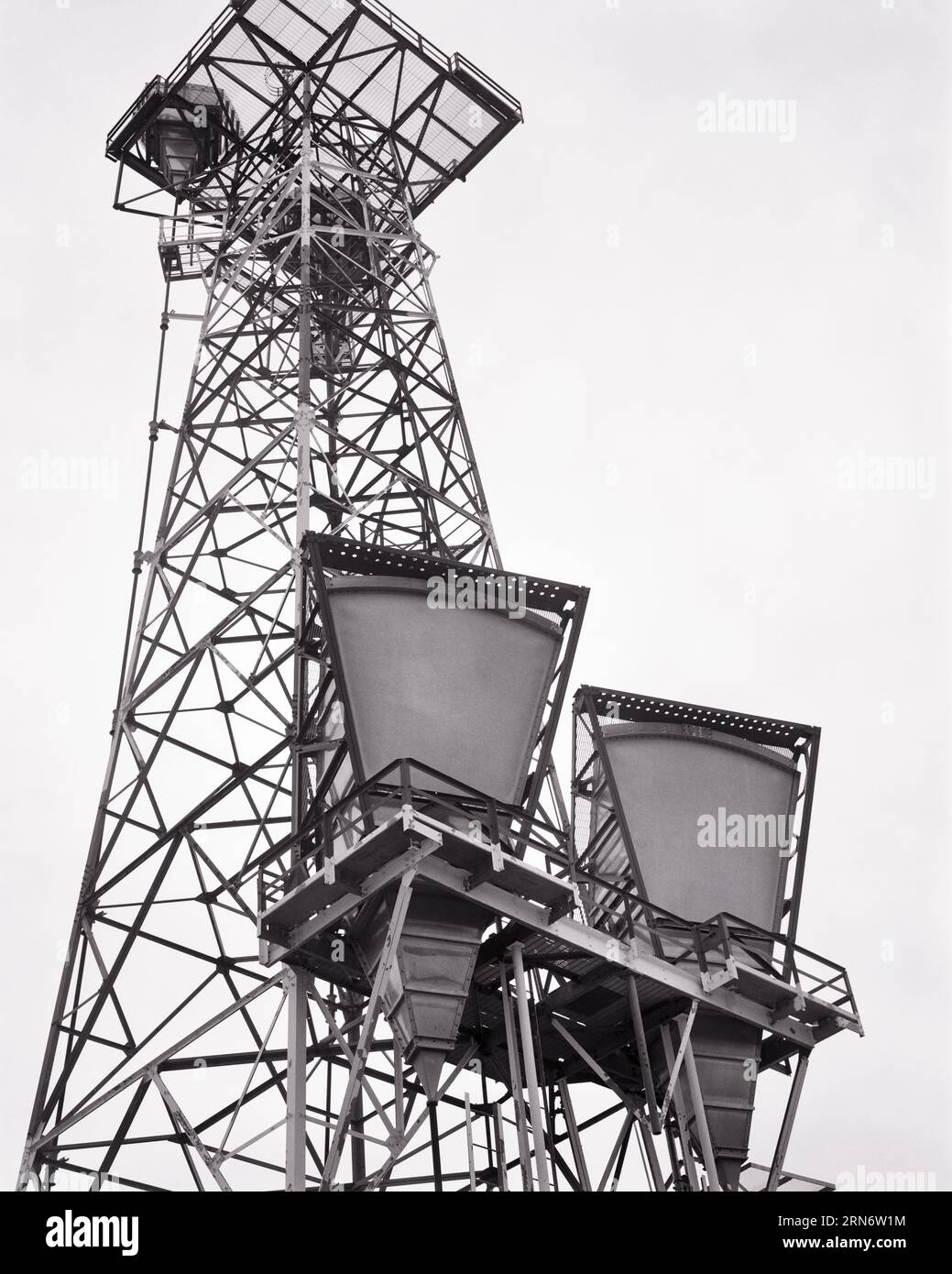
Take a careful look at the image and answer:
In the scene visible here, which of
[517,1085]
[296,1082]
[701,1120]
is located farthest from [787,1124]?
[296,1082]

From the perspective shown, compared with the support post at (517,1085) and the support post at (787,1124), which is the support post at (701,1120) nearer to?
the support post at (787,1124)

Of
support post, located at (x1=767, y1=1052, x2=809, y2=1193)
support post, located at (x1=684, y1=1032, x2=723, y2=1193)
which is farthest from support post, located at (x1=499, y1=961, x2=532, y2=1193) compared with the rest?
support post, located at (x1=767, y1=1052, x2=809, y2=1193)

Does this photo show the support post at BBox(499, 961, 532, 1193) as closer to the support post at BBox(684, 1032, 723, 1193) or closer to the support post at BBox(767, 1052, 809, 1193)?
the support post at BBox(684, 1032, 723, 1193)

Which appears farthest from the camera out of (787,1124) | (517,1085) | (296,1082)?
(787,1124)

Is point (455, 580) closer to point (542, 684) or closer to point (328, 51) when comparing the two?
point (542, 684)

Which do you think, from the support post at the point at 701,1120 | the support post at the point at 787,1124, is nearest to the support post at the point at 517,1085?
the support post at the point at 701,1120

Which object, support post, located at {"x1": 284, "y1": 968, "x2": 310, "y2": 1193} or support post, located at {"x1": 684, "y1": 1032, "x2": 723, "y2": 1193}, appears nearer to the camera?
support post, located at {"x1": 284, "y1": 968, "x2": 310, "y2": 1193}

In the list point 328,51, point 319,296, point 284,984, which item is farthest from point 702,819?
point 328,51

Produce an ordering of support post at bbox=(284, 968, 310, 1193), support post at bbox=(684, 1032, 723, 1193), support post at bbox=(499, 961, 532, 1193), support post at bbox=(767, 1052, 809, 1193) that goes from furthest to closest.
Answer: support post at bbox=(767, 1052, 809, 1193) → support post at bbox=(684, 1032, 723, 1193) → support post at bbox=(499, 961, 532, 1193) → support post at bbox=(284, 968, 310, 1193)

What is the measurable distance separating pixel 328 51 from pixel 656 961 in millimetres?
26845

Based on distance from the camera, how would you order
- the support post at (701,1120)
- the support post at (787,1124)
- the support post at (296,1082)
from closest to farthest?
the support post at (296,1082) < the support post at (701,1120) < the support post at (787,1124)

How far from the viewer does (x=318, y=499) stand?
34.0 metres

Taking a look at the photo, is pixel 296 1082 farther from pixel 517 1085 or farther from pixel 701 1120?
pixel 701 1120

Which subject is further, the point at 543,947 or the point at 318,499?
the point at 318,499
